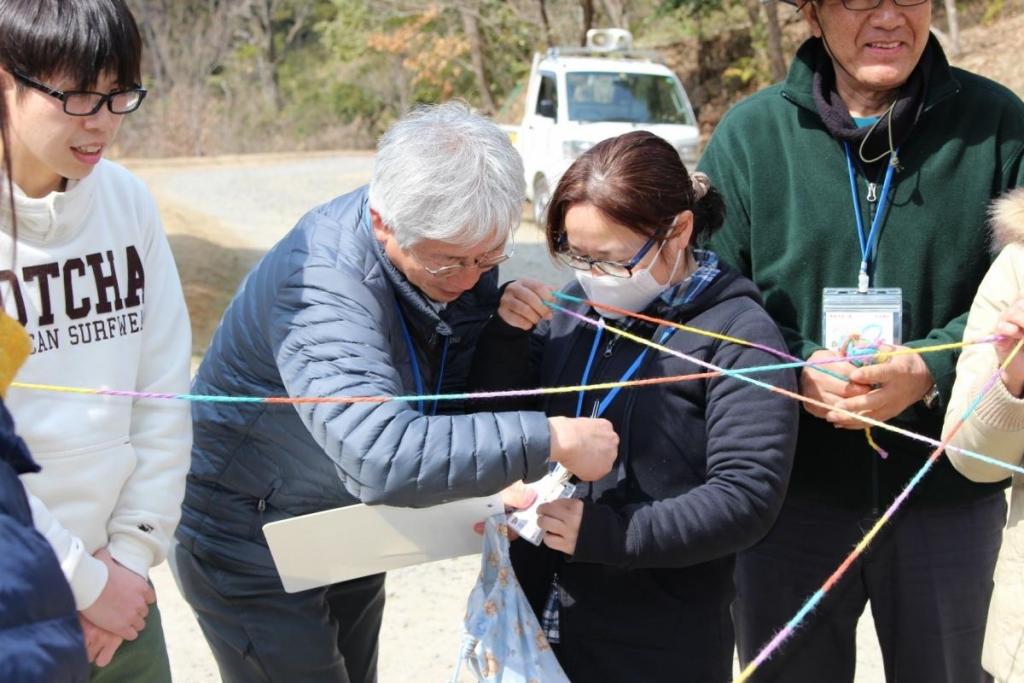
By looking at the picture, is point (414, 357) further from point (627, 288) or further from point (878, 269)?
point (878, 269)

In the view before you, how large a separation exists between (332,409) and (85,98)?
2.26 feet

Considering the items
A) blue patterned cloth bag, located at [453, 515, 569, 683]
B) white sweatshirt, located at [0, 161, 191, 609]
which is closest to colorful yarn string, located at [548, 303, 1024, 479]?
blue patterned cloth bag, located at [453, 515, 569, 683]

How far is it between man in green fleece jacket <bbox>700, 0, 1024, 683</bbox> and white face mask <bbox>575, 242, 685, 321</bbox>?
37cm

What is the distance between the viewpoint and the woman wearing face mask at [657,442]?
6.73ft

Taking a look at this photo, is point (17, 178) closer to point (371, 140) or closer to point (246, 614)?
point (246, 614)

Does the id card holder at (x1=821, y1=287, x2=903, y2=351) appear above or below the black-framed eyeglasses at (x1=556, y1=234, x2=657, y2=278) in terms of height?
below

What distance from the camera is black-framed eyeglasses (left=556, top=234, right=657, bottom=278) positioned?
220 cm

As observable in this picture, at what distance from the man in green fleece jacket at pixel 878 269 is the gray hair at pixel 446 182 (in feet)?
2.25

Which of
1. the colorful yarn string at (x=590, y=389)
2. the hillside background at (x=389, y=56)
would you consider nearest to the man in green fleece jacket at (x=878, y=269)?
the colorful yarn string at (x=590, y=389)

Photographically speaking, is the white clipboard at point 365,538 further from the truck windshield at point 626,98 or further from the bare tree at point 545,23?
the bare tree at point 545,23

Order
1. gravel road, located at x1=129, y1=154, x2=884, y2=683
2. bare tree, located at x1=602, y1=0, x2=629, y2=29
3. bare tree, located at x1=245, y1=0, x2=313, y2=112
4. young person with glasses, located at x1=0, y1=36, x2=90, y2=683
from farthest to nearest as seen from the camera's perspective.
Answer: bare tree, located at x1=245, y1=0, x2=313, y2=112 → bare tree, located at x1=602, y1=0, x2=629, y2=29 → gravel road, located at x1=129, y1=154, x2=884, y2=683 → young person with glasses, located at x1=0, y1=36, x2=90, y2=683

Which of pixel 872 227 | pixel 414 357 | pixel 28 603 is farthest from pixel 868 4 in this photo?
pixel 28 603

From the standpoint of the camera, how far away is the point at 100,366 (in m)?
2.15

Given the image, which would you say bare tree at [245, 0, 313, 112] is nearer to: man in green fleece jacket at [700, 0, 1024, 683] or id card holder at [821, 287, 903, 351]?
man in green fleece jacket at [700, 0, 1024, 683]
